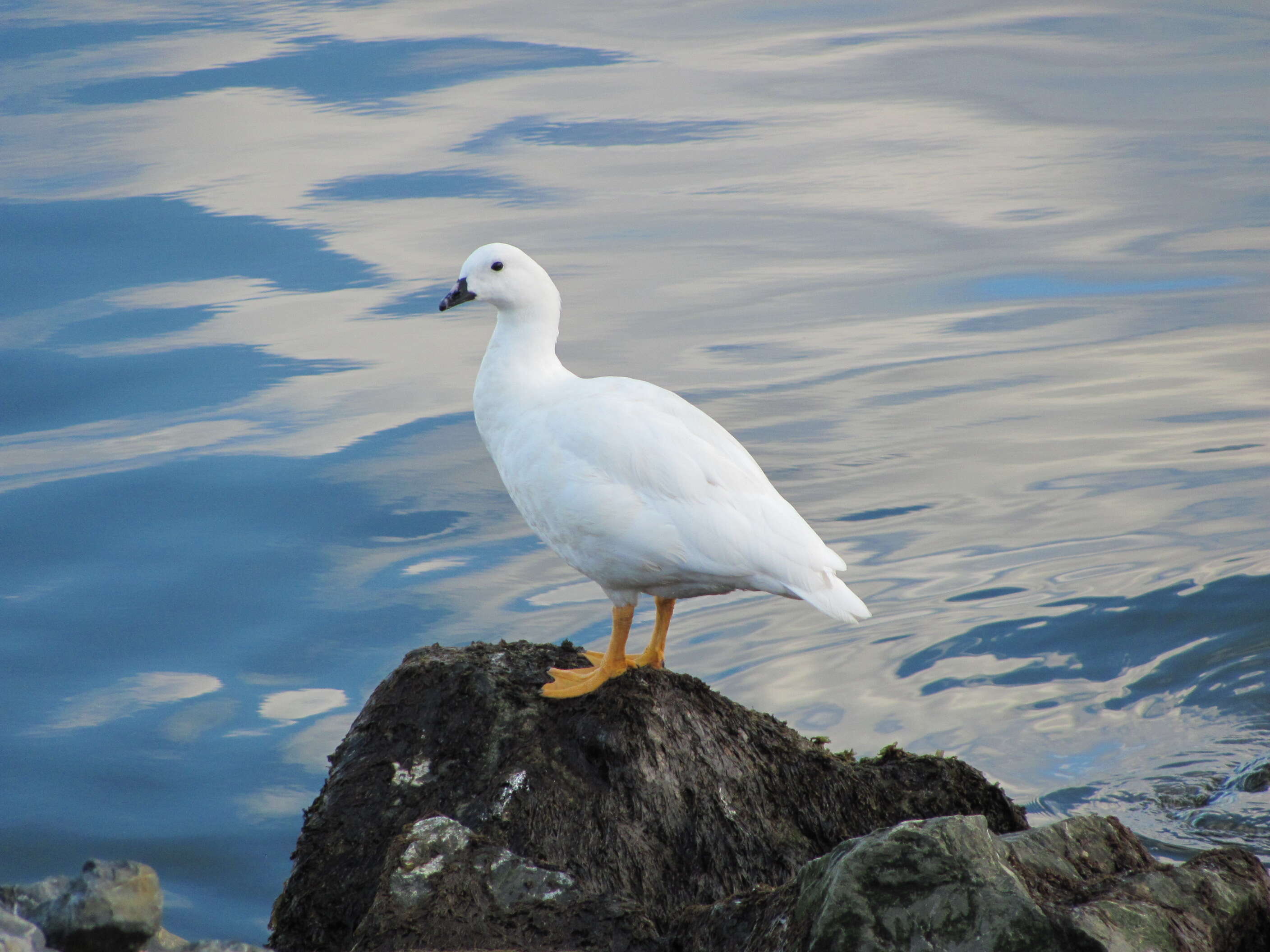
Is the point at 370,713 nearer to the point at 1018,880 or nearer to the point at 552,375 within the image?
the point at 552,375

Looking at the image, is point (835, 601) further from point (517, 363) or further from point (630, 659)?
point (517, 363)

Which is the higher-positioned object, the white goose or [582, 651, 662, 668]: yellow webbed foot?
the white goose

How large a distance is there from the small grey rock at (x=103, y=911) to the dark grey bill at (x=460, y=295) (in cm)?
358

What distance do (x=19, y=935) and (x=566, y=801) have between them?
2117 millimetres

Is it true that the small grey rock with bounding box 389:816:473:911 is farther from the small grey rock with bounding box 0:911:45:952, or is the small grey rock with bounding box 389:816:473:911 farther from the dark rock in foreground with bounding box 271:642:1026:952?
the small grey rock with bounding box 0:911:45:952

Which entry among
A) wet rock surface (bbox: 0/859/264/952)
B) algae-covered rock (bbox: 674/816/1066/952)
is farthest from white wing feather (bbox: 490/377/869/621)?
wet rock surface (bbox: 0/859/264/952)

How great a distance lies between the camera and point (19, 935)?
12.1ft

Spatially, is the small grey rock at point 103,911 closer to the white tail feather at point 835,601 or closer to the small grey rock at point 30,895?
the small grey rock at point 30,895

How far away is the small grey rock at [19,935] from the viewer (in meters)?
3.63

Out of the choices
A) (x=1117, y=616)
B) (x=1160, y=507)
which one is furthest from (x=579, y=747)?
(x=1160, y=507)

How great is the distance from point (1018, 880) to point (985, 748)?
620 centimetres

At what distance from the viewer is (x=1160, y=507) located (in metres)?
13.1

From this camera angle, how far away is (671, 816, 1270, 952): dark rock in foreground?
139 inches

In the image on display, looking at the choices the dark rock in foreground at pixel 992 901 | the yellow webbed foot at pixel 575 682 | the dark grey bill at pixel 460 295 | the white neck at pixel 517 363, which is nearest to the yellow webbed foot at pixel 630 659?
the yellow webbed foot at pixel 575 682
